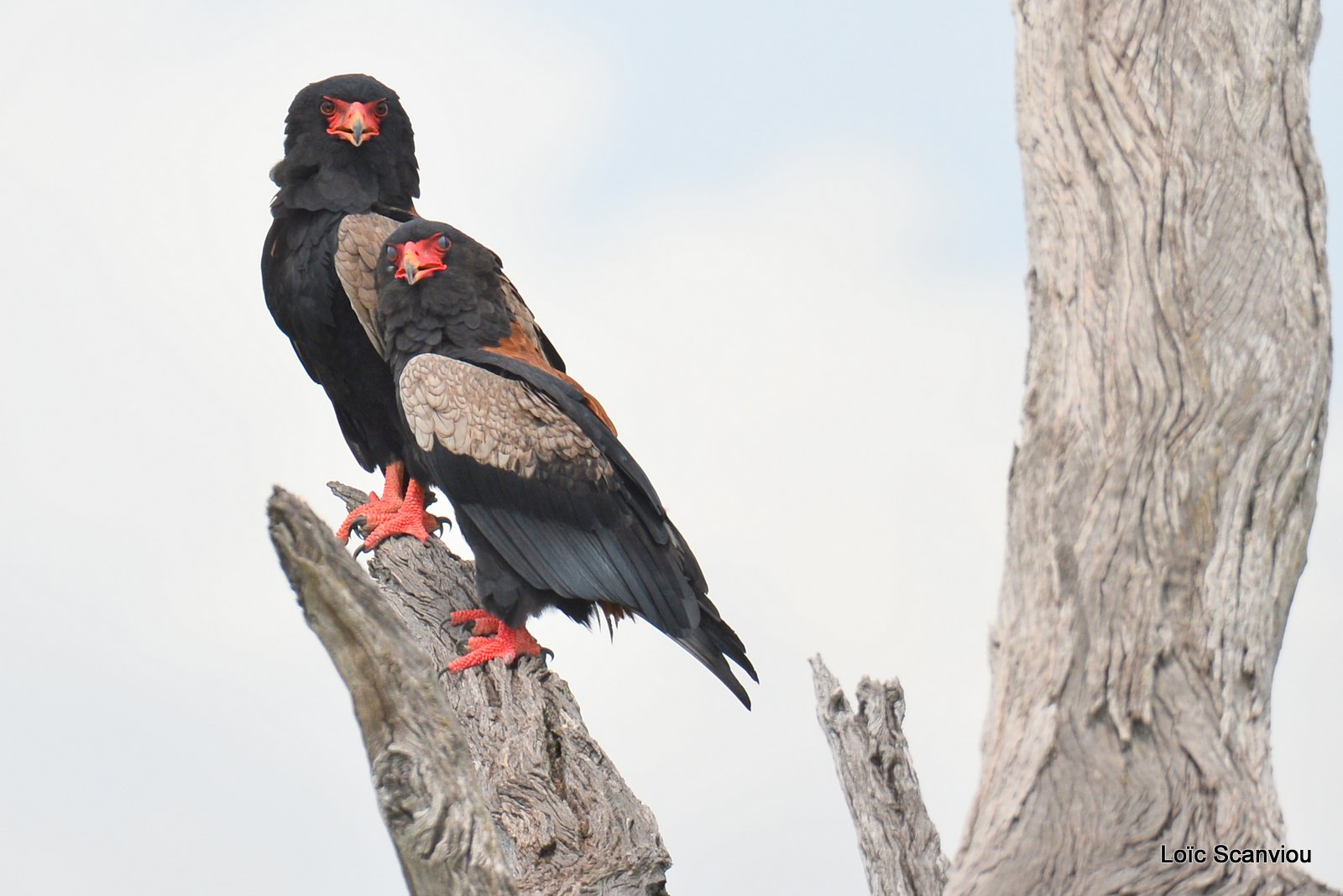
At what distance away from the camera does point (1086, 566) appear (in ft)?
12.5

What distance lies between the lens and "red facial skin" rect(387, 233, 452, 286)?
6422mm

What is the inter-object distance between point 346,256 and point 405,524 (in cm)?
115

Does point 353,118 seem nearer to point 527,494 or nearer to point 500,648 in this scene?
point 527,494

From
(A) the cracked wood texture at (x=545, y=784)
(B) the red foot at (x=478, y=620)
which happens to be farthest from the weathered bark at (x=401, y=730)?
(B) the red foot at (x=478, y=620)

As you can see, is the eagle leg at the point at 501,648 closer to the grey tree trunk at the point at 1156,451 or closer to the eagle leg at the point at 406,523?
the eagle leg at the point at 406,523

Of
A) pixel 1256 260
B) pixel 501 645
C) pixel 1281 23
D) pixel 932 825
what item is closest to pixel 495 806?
pixel 501 645

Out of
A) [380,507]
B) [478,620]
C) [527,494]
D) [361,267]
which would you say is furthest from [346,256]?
[478,620]

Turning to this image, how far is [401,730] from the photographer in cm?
374

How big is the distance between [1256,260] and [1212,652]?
969 millimetres

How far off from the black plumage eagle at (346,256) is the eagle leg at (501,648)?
0.82 meters

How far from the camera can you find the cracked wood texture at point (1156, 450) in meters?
3.69

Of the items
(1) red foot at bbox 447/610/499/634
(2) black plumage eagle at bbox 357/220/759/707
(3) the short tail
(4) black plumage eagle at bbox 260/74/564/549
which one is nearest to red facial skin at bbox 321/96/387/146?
(4) black plumage eagle at bbox 260/74/564/549

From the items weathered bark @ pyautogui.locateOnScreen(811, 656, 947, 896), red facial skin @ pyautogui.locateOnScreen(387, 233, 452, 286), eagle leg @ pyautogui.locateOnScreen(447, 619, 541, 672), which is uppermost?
red facial skin @ pyautogui.locateOnScreen(387, 233, 452, 286)

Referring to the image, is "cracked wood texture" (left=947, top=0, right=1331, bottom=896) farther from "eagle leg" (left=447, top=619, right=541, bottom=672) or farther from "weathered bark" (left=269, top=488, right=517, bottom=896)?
"eagle leg" (left=447, top=619, right=541, bottom=672)
